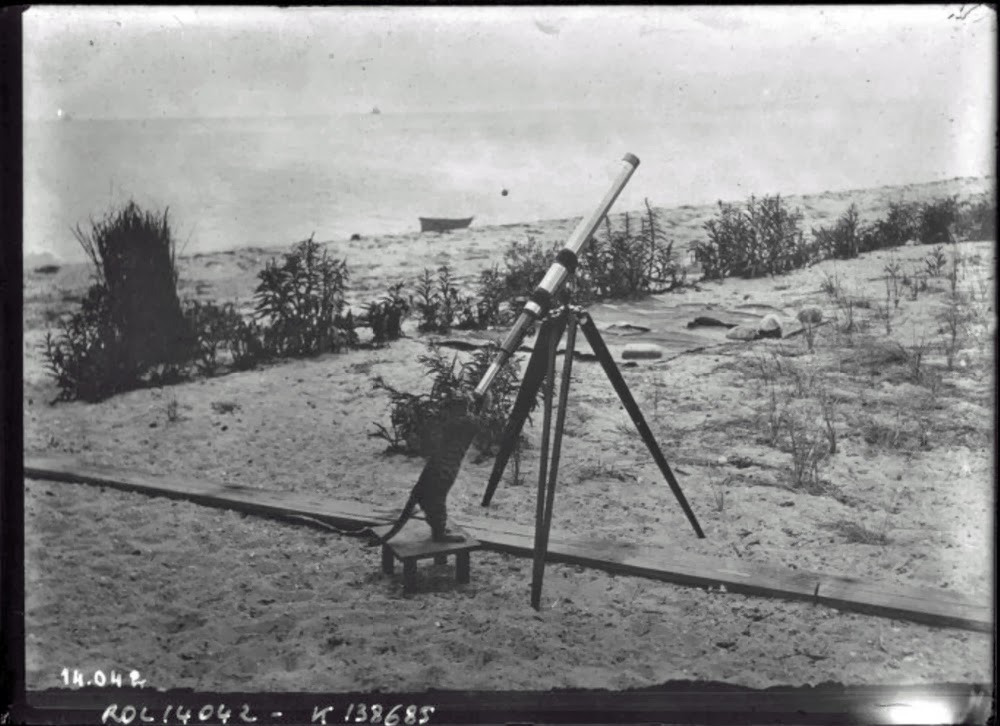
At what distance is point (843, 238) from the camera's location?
7746 millimetres

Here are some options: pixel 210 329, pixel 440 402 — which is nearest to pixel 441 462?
pixel 440 402

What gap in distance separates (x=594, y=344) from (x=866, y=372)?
2.64 metres

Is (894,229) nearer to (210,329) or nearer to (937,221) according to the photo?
(937,221)

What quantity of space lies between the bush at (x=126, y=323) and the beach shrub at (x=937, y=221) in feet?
18.5

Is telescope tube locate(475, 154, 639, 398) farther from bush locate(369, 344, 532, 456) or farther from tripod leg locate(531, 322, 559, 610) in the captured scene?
bush locate(369, 344, 532, 456)

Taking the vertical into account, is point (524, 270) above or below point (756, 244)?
below

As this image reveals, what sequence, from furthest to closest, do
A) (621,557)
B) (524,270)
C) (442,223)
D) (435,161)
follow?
(524,270) → (442,223) → (435,161) → (621,557)

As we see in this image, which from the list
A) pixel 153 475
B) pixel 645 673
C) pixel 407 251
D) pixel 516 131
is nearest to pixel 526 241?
pixel 407 251

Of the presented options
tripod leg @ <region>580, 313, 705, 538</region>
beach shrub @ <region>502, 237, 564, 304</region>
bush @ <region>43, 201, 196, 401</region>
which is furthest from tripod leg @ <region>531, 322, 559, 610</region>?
bush @ <region>43, 201, 196, 401</region>

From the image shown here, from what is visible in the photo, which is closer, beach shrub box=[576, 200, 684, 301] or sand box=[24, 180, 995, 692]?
sand box=[24, 180, 995, 692]

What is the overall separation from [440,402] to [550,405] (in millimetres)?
1377

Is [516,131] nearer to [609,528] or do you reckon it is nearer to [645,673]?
[609,528]

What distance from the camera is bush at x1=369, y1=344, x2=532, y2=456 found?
19.4ft

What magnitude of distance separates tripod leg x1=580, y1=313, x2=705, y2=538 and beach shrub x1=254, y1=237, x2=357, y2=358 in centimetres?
341
